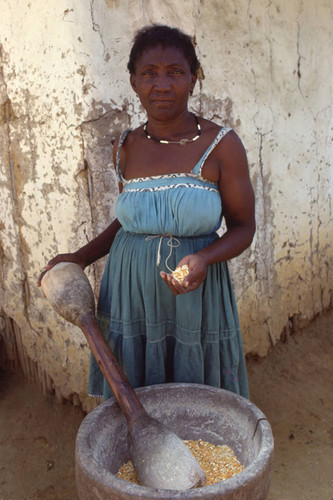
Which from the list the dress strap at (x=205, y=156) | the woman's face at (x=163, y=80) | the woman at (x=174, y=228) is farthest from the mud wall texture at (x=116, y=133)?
the dress strap at (x=205, y=156)

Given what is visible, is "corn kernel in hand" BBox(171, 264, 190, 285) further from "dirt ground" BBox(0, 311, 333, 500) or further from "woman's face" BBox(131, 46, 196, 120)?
"dirt ground" BBox(0, 311, 333, 500)

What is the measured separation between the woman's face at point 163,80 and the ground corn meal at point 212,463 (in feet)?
3.90

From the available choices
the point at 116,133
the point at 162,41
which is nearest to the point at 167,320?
the point at 162,41

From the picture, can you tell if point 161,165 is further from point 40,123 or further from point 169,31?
point 40,123

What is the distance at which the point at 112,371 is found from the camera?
1.56 metres

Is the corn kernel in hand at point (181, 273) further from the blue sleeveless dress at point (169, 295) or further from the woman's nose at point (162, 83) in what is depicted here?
the woman's nose at point (162, 83)

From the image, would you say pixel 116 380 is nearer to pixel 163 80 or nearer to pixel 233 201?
pixel 233 201

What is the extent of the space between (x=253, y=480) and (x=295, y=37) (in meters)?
3.07

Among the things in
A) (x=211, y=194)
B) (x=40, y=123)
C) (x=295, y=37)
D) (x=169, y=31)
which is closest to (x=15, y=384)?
(x=40, y=123)

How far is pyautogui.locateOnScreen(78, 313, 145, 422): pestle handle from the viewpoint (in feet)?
5.02

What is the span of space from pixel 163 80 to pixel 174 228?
0.51 meters

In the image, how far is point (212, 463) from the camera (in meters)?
1.59

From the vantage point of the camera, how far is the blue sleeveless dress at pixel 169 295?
1627 mm

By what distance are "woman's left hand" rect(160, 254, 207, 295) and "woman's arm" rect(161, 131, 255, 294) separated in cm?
5
